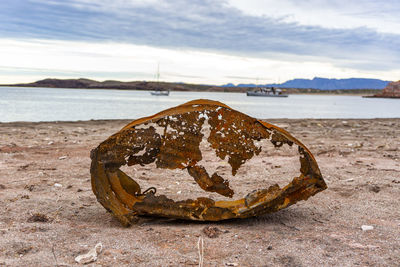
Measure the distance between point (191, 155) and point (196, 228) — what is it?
0.69 meters

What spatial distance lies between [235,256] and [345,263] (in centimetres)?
79

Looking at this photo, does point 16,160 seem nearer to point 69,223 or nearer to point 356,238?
point 69,223

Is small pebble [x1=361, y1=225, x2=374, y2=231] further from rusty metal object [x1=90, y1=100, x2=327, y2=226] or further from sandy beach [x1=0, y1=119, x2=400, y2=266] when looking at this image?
rusty metal object [x1=90, y1=100, x2=327, y2=226]

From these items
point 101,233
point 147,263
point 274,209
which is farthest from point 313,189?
point 101,233

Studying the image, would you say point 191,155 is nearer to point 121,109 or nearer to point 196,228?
point 196,228

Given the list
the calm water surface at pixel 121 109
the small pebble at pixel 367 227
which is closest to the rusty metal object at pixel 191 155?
the small pebble at pixel 367 227

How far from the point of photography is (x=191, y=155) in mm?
3551

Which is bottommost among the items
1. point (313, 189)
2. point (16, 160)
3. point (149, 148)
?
point (16, 160)

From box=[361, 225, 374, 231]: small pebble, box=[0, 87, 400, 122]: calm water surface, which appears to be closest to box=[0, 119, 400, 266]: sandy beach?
box=[361, 225, 374, 231]: small pebble

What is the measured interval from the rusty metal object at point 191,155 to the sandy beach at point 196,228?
15 cm

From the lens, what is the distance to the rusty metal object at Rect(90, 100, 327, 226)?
10.9 ft

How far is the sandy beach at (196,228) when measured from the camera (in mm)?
2707

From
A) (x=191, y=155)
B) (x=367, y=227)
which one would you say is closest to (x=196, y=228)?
(x=191, y=155)

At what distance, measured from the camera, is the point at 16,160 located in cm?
627
